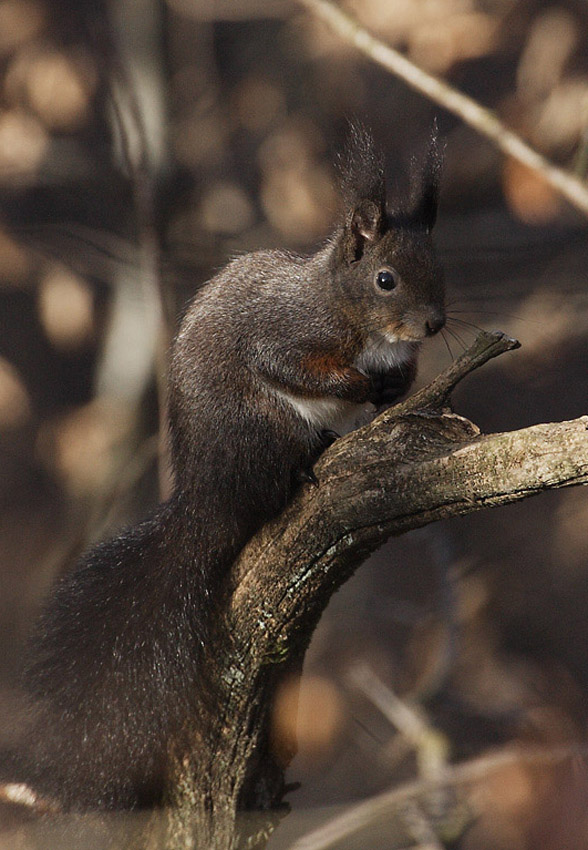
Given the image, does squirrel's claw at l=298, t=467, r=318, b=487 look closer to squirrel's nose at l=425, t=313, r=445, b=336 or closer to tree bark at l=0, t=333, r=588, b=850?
tree bark at l=0, t=333, r=588, b=850

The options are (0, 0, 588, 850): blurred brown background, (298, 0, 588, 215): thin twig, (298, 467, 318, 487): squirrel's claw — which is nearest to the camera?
(298, 467, 318, 487): squirrel's claw

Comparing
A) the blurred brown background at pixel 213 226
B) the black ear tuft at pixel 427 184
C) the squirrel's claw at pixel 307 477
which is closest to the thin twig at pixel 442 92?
the blurred brown background at pixel 213 226

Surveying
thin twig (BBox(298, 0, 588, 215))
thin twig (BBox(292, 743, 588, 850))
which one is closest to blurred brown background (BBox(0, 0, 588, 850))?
thin twig (BBox(292, 743, 588, 850))

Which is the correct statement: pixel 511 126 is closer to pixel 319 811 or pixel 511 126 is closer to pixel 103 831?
pixel 319 811

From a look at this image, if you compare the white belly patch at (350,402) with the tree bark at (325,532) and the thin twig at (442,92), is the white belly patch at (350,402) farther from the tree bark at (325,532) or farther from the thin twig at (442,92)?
the thin twig at (442,92)

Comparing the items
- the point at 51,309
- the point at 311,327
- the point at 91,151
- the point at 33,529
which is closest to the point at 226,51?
the point at 91,151
